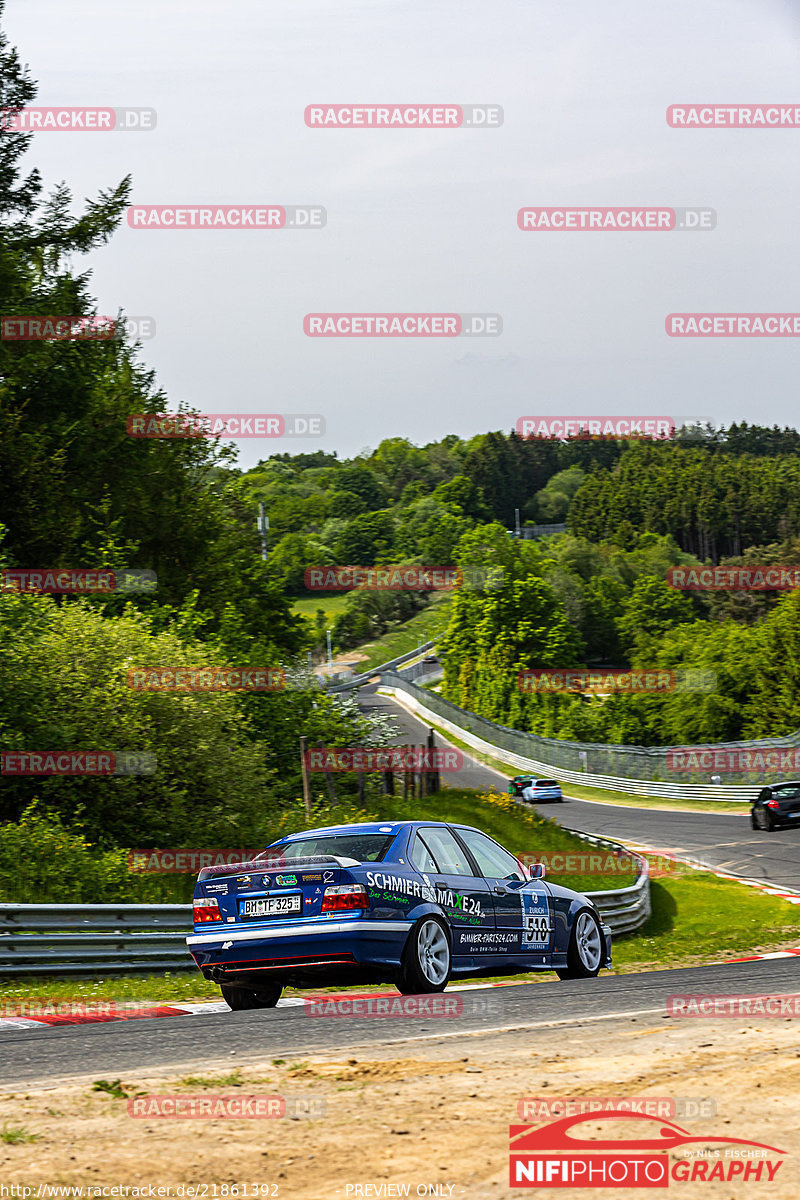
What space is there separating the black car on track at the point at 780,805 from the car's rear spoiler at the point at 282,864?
93.6 feet

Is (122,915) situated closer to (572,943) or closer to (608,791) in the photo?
(572,943)

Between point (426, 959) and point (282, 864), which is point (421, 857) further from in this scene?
point (282, 864)

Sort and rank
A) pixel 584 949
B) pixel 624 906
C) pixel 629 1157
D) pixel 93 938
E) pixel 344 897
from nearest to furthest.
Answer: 1. pixel 629 1157
2. pixel 344 897
3. pixel 584 949
4. pixel 93 938
5. pixel 624 906

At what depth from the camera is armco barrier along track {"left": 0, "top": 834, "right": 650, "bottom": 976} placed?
38.2 feet

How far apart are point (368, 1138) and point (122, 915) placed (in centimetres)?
773

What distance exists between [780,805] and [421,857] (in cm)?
2818

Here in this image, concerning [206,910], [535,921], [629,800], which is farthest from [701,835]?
[206,910]

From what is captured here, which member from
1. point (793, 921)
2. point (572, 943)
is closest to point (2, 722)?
point (572, 943)

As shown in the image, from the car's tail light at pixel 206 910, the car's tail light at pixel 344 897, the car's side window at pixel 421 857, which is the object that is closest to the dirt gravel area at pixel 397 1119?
the car's tail light at pixel 344 897

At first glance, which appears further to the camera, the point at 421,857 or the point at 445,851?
the point at 445,851

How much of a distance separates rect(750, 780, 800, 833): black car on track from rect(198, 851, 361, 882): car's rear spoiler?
2853 centimetres

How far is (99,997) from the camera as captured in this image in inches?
437

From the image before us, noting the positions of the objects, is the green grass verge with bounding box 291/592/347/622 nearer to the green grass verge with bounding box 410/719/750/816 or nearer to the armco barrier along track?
the green grass verge with bounding box 410/719/750/816

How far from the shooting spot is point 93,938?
1209 centimetres
